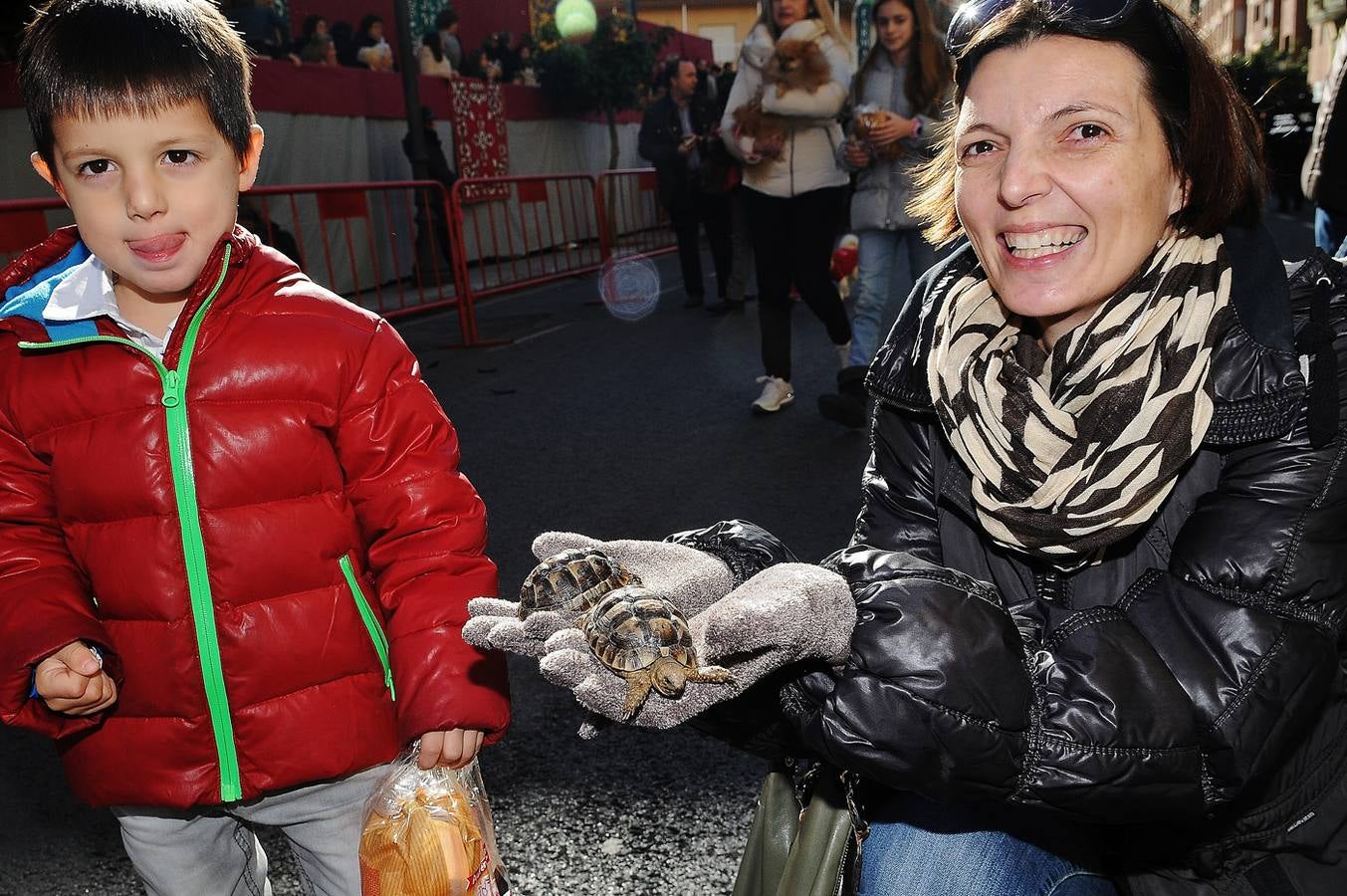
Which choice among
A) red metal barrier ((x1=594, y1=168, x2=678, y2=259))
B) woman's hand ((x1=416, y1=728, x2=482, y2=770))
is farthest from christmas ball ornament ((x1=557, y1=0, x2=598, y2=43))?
woman's hand ((x1=416, y1=728, x2=482, y2=770))

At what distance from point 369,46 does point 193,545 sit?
48.8ft

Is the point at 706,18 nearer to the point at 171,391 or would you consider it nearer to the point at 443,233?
the point at 443,233

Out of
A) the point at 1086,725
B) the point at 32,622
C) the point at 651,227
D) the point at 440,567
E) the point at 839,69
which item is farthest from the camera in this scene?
the point at 651,227

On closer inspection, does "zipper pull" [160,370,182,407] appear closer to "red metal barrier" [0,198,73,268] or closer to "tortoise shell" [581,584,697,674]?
"tortoise shell" [581,584,697,674]

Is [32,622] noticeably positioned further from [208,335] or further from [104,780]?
[208,335]

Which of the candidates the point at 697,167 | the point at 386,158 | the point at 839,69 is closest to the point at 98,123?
the point at 839,69

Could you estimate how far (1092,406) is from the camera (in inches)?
67.1

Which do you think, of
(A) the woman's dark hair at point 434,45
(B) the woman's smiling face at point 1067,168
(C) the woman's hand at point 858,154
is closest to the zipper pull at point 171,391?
(B) the woman's smiling face at point 1067,168

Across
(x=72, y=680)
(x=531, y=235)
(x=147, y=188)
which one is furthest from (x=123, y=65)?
(x=531, y=235)

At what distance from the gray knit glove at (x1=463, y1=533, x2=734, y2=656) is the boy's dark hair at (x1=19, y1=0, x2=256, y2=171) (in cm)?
90

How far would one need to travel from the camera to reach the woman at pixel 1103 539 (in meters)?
1.37

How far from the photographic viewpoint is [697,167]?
1091cm

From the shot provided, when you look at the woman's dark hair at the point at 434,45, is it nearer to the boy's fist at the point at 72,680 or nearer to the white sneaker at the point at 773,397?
the white sneaker at the point at 773,397

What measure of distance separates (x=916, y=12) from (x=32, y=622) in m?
4.93
